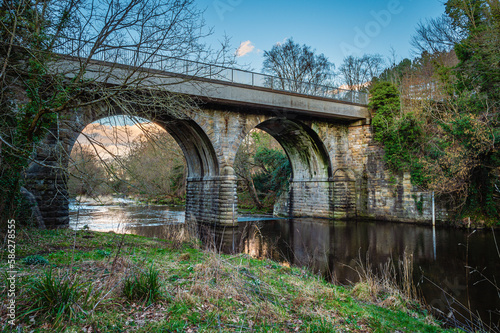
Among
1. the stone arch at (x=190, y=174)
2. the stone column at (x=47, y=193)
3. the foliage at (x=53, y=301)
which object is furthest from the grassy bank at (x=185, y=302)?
the stone arch at (x=190, y=174)

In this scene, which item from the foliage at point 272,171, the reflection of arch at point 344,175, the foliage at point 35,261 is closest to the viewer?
the foliage at point 35,261

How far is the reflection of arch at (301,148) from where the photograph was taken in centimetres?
1672

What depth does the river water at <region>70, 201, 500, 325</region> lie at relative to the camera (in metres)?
5.23

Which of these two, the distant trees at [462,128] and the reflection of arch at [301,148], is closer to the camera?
the distant trees at [462,128]

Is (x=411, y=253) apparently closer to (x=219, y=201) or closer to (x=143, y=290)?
(x=143, y=290)

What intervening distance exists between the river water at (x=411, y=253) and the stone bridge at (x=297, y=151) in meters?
1.81

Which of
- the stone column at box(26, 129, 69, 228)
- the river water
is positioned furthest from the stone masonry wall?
the stone column at box(26, 129, 69, 228)

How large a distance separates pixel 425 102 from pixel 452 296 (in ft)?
44.4

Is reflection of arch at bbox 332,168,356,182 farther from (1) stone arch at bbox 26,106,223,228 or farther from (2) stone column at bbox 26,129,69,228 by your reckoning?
(2) stone column at bbox 26,129,69,228

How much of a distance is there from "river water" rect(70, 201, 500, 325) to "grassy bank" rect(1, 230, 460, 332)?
77 cm

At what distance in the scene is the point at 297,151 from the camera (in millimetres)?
18594

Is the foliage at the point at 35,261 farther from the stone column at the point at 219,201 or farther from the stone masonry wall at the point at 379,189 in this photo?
the stone masonry wall at the point at 379,189

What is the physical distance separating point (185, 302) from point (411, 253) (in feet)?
24.2

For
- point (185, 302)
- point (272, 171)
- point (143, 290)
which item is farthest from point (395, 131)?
point (143, 290)
